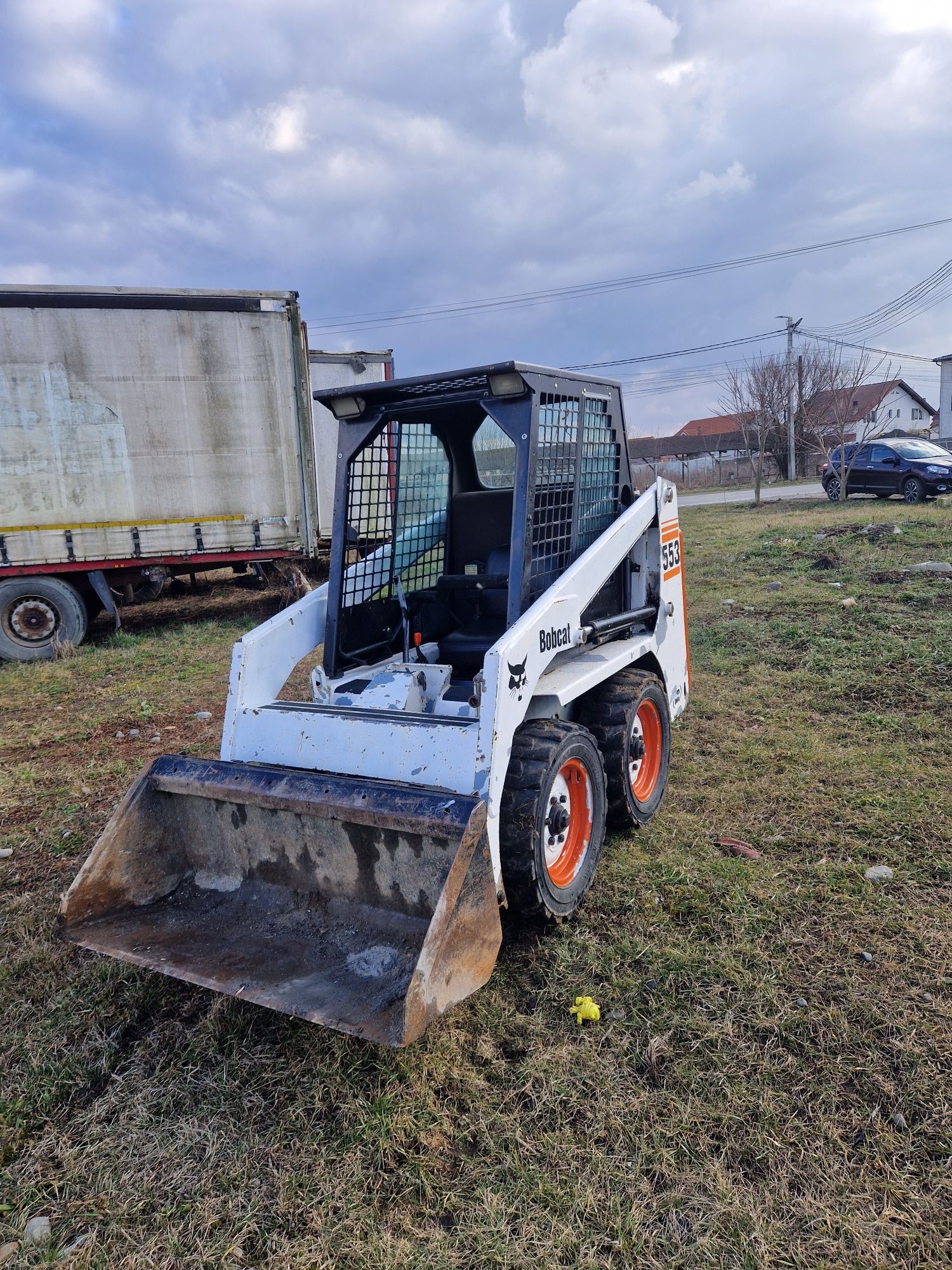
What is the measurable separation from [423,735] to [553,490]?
4.41 ft

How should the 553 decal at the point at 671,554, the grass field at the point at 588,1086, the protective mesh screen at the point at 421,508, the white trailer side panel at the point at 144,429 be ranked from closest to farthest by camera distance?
the grass field at the point at 588,1086 → the protective mesh screen at the point at 421,508 → the 553 decal at the point at 671,554 → the white trailer side panel at the point at 144,429

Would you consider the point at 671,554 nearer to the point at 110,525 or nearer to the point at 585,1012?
the point at 585,1012

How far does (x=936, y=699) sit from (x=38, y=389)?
8.85m

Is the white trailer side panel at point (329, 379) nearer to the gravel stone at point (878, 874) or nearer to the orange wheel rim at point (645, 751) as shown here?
the orange wheel rim at point (645, 751)

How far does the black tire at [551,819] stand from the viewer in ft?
10.0

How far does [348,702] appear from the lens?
383 centimetres

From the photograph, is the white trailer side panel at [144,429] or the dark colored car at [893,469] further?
the dark colored car at [893,469]

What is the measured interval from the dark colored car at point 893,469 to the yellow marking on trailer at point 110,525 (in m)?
14.0

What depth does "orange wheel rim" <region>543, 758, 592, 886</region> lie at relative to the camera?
11.0 ft

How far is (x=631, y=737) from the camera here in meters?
4.15

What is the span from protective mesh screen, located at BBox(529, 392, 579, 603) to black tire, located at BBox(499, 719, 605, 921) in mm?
699

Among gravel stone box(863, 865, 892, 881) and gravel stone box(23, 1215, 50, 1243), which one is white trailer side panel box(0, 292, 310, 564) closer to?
gravel stone box(863, 865, 892, 881)

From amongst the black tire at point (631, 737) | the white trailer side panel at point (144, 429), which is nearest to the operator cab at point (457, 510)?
the black tire at point (631, 737)

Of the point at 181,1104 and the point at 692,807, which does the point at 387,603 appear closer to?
the point at 692,807
